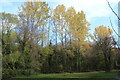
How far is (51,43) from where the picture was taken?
875 centimetres

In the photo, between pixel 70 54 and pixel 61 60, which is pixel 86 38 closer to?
pixel 70 54

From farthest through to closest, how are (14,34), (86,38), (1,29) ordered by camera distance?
(86,38) → (14,34) → (1,29)

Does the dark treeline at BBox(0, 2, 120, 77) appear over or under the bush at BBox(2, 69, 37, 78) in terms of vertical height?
over

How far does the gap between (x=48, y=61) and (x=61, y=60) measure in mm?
959

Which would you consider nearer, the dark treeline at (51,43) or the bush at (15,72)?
the bush at (15,72)

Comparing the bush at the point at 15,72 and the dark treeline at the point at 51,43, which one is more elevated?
the dark treeline at the point at 51,43

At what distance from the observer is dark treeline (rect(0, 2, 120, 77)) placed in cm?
601

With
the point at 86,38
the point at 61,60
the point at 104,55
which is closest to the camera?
the point at 104,55

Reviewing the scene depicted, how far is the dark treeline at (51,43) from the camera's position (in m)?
6.01

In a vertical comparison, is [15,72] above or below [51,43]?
below

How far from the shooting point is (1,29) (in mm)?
5836

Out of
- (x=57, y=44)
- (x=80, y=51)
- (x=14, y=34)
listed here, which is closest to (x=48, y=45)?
(x=57, y=44)

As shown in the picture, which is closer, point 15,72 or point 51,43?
point 15,72

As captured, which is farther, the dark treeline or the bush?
the dark treeline
